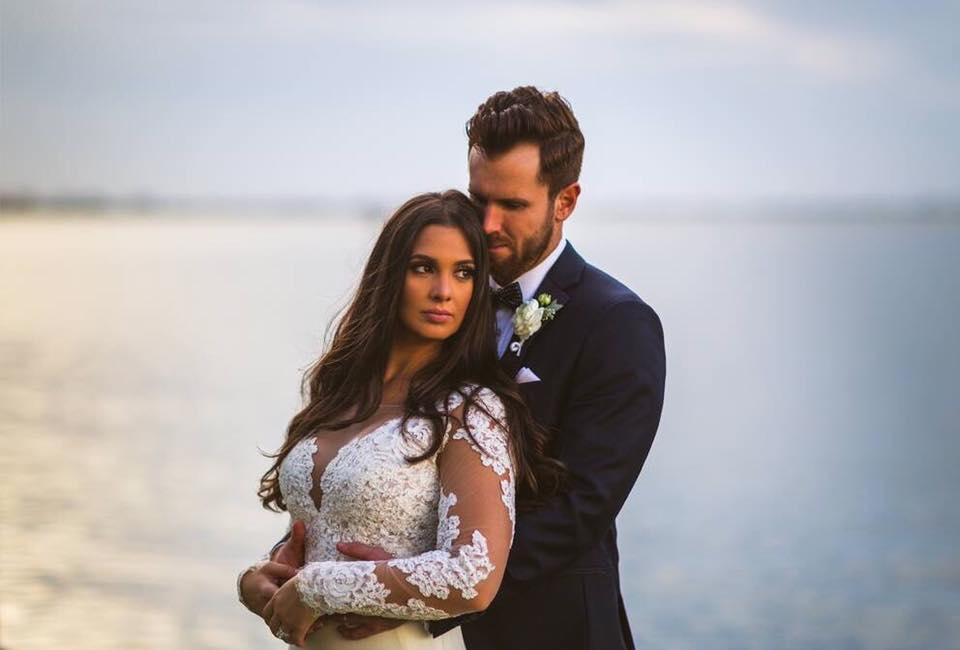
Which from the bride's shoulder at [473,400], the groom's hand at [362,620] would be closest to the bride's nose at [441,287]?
the bride's shoulder at [473,400]

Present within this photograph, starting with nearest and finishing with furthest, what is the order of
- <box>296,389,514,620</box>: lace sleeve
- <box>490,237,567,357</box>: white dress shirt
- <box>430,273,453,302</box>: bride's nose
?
<box>296,389,514,620</box>: lace sleeve → <box>430,273,453,302</box>: bride's nose → <box>490,237,567,357</box>: white dress shirt

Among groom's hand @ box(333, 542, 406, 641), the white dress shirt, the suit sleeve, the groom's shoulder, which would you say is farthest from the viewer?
the white dress shirt

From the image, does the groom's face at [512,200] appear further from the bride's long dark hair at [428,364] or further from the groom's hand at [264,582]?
the groom's hand at [264,582]

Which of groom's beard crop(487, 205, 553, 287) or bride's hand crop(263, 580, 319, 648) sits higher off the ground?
groom's beard crop(487, 205, 553, 287)

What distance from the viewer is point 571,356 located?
3.99 meters

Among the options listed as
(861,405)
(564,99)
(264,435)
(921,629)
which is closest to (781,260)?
(861,405)

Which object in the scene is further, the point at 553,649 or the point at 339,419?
the point at 553,649

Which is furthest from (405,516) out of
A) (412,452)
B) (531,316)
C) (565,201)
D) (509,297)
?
(565,201)

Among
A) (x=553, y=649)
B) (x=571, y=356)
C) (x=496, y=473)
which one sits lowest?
(x=553, y=649)

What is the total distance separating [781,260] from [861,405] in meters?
39.2

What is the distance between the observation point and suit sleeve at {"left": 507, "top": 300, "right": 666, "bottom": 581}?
12.4 ft

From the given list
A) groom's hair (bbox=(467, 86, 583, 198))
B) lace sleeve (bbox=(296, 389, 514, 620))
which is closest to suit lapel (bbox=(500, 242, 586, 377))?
groom's hair (bbox=(467, 86, 583, 198))

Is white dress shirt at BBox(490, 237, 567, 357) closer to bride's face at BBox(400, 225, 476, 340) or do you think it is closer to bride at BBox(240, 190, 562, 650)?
bride at BBox(240, 190, 562, 650)

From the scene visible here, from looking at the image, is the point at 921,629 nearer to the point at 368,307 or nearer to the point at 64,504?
the point at 64,504
